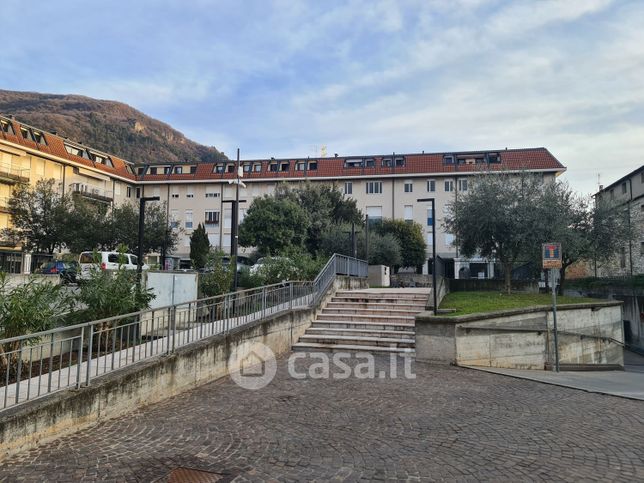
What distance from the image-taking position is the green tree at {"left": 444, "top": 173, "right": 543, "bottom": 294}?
1658cm

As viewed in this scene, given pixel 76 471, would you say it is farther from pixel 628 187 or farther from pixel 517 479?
pixel 628 187

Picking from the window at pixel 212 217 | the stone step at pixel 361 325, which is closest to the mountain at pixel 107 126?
the window at pixel 212 217

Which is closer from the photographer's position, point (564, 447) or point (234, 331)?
point (564, 447)

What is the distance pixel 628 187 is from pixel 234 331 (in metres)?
40.1

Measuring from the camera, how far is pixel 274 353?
10.2 meters

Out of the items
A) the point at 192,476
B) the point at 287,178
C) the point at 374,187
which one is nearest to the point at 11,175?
the point at 287,178

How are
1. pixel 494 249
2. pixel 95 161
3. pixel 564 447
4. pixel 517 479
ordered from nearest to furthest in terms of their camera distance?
1. pixel 517 479
2. pixel 564 447
3. pixel 494 249
4. pixel 95 161

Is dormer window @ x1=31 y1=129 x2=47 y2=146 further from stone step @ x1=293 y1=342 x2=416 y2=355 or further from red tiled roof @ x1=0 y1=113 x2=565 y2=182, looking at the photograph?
stone step @ x1=293 y1=342 x2=416 y2=355

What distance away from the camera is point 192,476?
4.06 m

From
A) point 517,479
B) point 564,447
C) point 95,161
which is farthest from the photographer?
point 95,161

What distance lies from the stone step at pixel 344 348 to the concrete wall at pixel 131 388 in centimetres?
80

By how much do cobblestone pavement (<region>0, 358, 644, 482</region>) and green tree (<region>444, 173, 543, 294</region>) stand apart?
10.0 meters

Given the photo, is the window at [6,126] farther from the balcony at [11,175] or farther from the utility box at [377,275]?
the utility box at [377,275]

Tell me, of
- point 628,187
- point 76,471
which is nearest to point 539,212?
point 76,471
